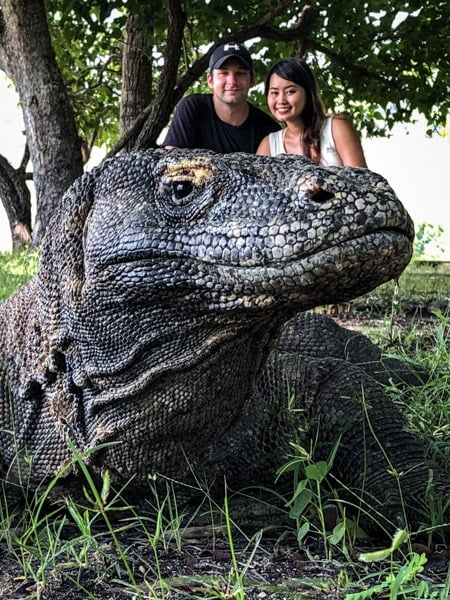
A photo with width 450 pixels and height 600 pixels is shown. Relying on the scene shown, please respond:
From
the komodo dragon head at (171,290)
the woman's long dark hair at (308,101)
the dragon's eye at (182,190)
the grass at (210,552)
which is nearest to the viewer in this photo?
the komodo dragon head at (171,290)

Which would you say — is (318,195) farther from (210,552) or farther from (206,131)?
(206,131)

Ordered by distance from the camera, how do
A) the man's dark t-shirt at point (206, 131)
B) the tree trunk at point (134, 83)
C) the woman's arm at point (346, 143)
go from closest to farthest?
1. the woman's arm at point (346, 143)
2. the man's dark t-shirt at point (206, 131)
3. the tree trunk at point (134, 83)

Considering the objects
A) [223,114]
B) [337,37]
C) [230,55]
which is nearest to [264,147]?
[223,114]

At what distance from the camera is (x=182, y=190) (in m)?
2.12

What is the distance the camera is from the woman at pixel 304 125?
17.4 ft

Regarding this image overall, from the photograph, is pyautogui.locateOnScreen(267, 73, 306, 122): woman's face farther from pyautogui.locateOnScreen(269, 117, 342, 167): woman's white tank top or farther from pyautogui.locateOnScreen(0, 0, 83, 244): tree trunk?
pyautogui.locateOnScreen(0, 0, 83, 244): tree trunk

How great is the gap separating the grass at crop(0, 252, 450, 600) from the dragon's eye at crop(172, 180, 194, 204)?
2.30 ft

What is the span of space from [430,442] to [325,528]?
0.75 meters

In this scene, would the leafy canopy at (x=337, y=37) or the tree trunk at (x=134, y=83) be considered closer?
the leafy canopy at (x=337, y=37)

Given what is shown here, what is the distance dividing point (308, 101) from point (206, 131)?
2.63ft

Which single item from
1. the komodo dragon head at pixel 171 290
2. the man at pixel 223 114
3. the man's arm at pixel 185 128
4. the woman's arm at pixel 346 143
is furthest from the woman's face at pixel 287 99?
the komodo dragon head at pixel 171 290

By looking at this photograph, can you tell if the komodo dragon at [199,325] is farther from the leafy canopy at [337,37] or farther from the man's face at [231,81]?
the leafy canopy at [337,37]

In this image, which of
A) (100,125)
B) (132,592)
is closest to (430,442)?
(132,592)

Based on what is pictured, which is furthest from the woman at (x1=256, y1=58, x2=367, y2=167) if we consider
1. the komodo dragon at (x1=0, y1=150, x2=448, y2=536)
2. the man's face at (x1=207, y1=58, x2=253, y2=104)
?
the komodo dragon at (x1=0, y1=150, x2=448, y2=536)
